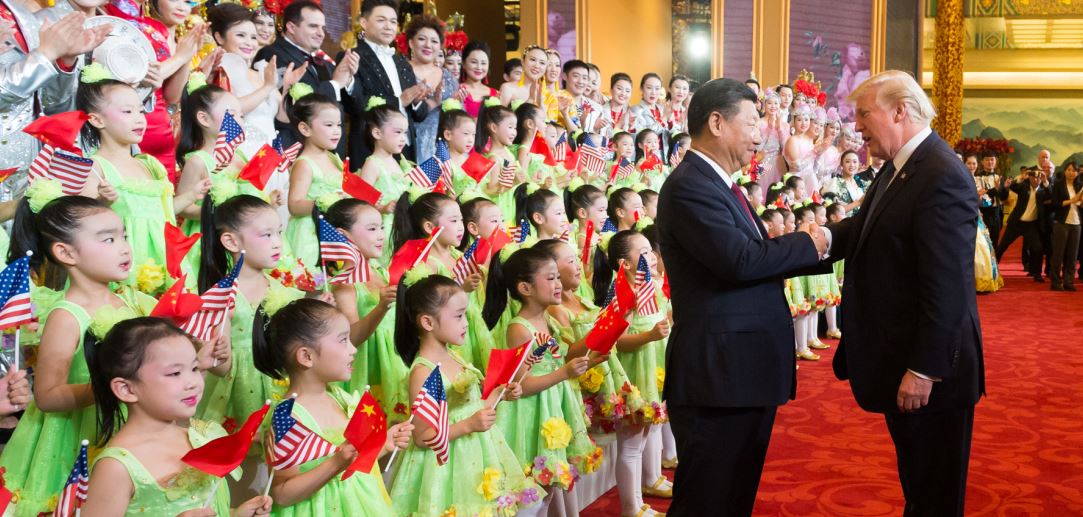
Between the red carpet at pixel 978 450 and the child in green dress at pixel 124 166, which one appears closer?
the child in green dress at pixel 124 166

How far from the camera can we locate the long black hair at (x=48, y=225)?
2.10 meters

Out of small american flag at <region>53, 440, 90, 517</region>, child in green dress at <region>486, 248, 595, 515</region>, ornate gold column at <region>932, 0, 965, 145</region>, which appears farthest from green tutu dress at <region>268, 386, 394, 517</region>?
ornate gold column at <region>932, 0, 965, 145</region>

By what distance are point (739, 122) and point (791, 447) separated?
1946 mm

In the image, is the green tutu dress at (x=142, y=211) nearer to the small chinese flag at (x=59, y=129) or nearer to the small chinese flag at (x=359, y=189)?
the small chinese flag at (x=59, y=129)

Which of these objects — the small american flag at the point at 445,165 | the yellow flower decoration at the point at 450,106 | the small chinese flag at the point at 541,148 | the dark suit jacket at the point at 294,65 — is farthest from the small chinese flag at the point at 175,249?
the small chinese flag at the point at 541,148

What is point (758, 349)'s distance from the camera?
6.77ft

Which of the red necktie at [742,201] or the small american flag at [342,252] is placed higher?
the red necktie at [742,201]

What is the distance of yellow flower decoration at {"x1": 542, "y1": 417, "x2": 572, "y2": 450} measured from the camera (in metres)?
2.54

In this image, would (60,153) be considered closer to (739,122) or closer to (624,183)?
(739,122)

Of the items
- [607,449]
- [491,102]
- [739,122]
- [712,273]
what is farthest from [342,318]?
[491,102]

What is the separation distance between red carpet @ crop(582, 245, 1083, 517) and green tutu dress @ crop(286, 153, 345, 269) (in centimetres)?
129

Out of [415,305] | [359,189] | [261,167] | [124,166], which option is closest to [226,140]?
[261,167]

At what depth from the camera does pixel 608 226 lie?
4.33 meters

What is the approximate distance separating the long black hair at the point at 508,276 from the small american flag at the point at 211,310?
0.93 m
